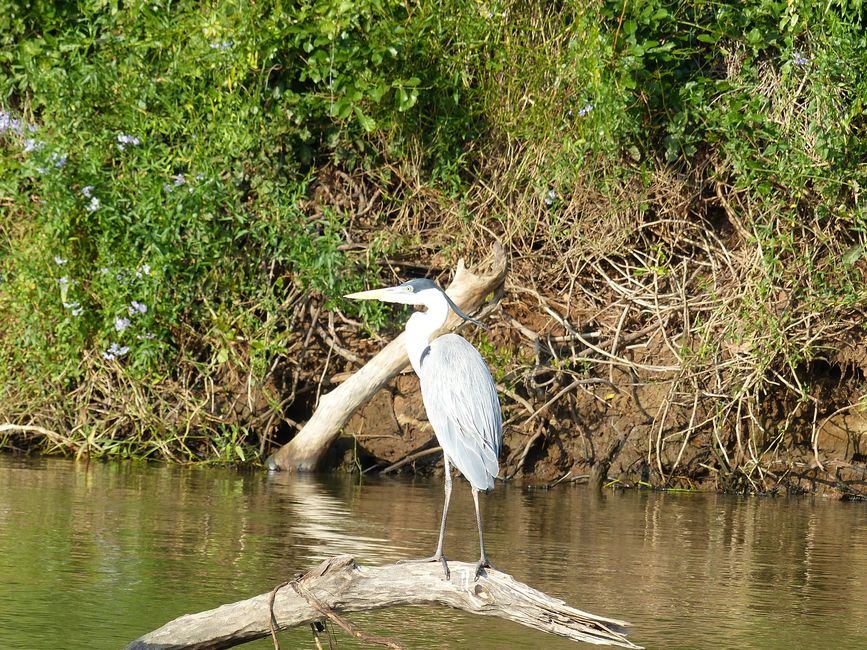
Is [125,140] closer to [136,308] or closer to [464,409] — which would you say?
[136,308]

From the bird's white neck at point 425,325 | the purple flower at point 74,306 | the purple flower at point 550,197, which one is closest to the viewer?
the bird's white neck at point 425,325

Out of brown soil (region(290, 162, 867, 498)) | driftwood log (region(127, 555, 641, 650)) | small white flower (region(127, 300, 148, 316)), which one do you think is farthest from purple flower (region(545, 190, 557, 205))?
driftwood log (region(127, 555, 641, 650))

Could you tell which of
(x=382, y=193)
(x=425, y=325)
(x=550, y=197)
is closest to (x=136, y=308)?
(x=382, y=193)

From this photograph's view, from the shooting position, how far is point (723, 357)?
8.16 m

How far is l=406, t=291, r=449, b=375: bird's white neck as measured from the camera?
4.71 metres

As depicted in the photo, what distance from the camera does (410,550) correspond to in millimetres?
5750

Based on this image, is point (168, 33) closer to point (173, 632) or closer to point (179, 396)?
point (179, 396)

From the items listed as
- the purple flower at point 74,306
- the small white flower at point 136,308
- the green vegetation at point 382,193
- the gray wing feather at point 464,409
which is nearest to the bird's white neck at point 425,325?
the gray wing feather at point 464,409

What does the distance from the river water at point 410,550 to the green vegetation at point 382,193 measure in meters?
0.77

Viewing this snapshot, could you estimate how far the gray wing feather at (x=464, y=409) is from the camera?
4398 millimetres

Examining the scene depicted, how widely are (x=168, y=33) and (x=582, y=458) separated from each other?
160 inches

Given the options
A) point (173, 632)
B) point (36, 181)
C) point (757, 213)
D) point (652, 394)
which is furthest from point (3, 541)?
point (757, 213)

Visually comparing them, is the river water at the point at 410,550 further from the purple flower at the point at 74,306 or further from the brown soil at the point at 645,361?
the purple flower at the point at 74,306

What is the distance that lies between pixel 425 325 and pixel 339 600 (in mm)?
1437
